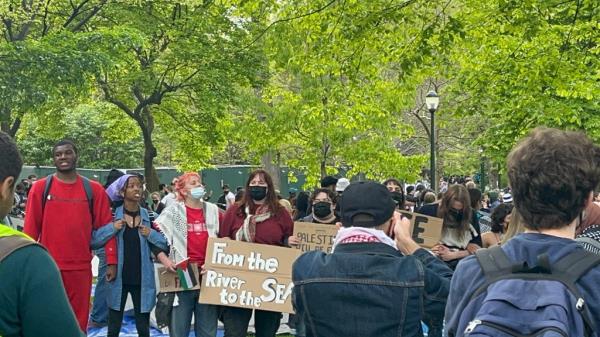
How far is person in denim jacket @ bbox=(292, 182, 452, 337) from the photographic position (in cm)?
357

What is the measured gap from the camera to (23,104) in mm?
15453

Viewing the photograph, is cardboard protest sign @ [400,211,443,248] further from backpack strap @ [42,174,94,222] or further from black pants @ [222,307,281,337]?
backpack strap @ [42,174,94,222]

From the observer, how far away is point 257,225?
7.48 meters

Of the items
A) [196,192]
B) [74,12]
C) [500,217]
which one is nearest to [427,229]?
[500,217]

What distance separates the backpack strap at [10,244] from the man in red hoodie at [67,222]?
4448mm

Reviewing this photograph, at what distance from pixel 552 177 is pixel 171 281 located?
17.8ft

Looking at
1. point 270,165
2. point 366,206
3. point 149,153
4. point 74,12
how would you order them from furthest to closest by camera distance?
point 270,165 < point 149,153 < point 74,12 < point 366,206

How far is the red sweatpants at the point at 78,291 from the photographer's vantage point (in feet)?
23.1

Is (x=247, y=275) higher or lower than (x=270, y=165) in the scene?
higher

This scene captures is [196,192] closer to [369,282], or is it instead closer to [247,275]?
[247,275]

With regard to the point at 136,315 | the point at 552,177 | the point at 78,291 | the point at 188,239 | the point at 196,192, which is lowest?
the point at 136,315

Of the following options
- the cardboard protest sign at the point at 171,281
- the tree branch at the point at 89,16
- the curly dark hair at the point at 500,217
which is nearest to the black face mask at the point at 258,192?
the cardboard protest sign at the point at 171,281

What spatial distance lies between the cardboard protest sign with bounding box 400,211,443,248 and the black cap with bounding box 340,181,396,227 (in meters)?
3.51

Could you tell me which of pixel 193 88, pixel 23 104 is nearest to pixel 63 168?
pixel 23 104
